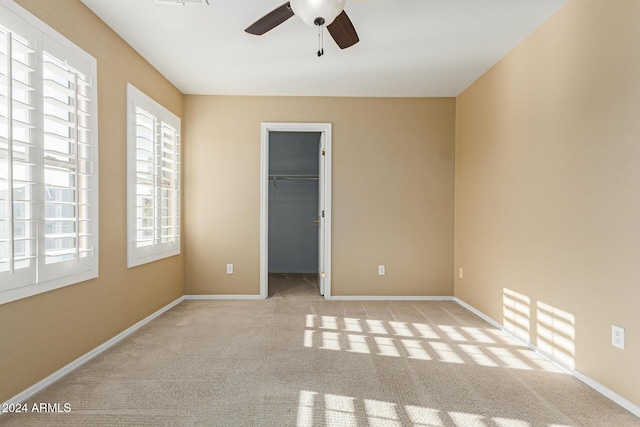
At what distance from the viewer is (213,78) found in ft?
12.4

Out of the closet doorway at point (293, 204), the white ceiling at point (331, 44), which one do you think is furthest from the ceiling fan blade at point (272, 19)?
the closet doorway at point (293, 204)

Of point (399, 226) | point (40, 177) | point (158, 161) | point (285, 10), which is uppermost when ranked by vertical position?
point (285, 10)

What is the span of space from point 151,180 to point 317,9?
2501mm

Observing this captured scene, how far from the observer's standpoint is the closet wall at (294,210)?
6.35 meters

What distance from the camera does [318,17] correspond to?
175 cm

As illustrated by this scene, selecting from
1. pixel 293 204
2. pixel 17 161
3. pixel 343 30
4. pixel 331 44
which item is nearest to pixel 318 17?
pixel 343 30

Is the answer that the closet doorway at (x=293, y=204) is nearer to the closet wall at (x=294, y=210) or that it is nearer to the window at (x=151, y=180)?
the closet wall at (x=294, y=210)

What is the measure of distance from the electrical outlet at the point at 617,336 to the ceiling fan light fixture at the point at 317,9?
2361 mm

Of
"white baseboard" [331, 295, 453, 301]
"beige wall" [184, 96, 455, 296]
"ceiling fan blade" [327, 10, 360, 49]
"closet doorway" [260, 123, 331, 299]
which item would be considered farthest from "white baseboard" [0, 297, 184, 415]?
"closet doorway" [260, 123, 331, 299]

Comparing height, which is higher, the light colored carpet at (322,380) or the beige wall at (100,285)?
the beige wall at (100,285)

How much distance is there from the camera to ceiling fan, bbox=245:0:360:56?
5.57 ft

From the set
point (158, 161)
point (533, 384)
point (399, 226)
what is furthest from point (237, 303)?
point (533, 384)

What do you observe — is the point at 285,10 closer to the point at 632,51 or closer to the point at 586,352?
the point at 632,51

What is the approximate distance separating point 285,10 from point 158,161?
89.0 inches
